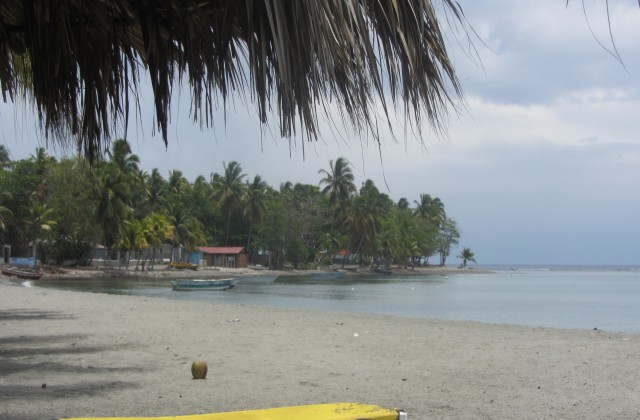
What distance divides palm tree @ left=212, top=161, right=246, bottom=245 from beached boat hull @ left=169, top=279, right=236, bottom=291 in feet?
99.9

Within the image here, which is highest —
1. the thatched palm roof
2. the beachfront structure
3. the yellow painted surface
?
the thatched palm roof

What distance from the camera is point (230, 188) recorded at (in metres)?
66.6

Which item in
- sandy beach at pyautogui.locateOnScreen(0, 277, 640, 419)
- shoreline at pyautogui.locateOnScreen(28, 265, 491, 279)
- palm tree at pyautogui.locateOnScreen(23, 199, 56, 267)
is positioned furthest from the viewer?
shoreline at pyautogui.locateOnScreen(28, 265, 491, 279)

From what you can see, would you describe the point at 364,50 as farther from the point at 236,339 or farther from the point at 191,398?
the point at 236,339

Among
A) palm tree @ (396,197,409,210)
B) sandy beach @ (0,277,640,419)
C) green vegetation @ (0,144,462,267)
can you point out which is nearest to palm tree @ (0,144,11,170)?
green vegetation @ (0,144,462,267)

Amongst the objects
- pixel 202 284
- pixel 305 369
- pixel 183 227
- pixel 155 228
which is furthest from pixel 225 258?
pixel 305 369

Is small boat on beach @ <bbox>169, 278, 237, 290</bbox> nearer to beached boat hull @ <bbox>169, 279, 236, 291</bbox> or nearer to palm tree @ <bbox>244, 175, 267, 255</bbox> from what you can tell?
beached boat hull @ <bbox>169, 279, 236, 291</bbox>

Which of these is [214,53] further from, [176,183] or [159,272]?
[176,183]

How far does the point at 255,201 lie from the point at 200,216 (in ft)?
21.9

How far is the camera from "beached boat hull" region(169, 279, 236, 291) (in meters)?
34.0

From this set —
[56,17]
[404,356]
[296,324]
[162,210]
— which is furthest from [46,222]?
[56,17]

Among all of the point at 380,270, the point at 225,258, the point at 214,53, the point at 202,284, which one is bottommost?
the point at 202,284

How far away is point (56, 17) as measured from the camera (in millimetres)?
3299

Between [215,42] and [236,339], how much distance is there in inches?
271
